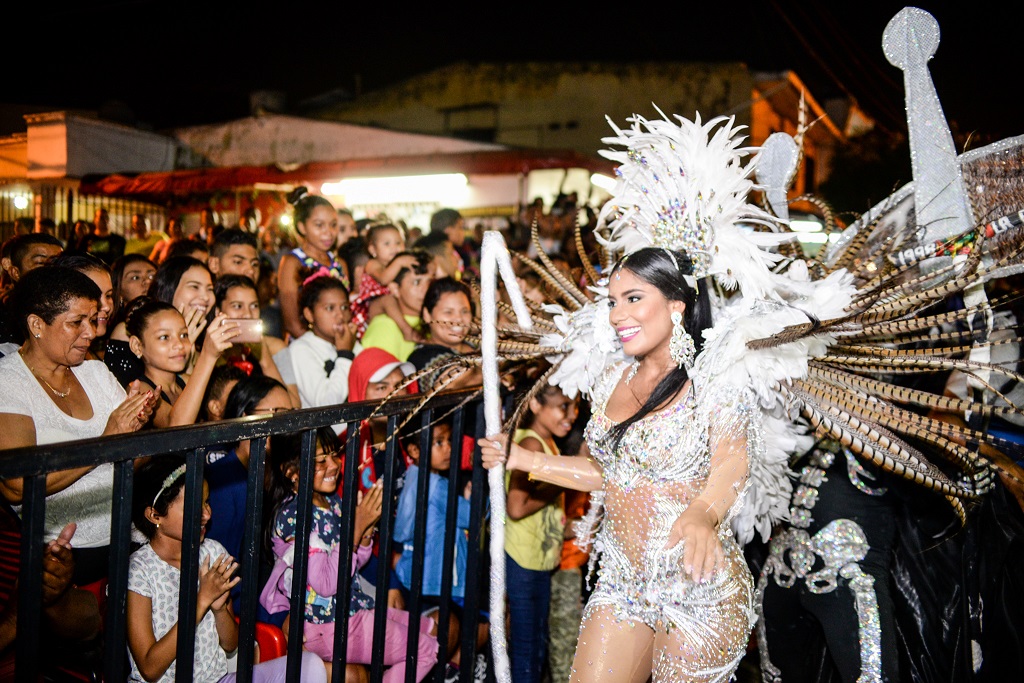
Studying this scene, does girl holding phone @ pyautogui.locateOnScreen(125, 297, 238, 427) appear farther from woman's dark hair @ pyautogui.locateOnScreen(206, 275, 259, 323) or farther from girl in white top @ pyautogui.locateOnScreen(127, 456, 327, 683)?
woman's dark hair @ pyautogui.locateOnScreen(206, 275, 259, 323)

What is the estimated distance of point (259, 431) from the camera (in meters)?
2.15

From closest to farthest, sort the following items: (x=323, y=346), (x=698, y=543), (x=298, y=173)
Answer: (x=698, y=543), (x=323, y=346), (x=298, y=173)

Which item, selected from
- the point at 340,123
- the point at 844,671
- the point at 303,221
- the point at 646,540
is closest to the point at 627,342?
the point at 646,540

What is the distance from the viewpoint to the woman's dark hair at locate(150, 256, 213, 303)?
3.87 m


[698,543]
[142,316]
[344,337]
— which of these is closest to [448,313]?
[344,337]

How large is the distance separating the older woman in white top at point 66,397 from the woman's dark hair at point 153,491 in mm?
103

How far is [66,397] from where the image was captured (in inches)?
107

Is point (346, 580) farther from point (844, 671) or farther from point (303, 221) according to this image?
point (303, 221)

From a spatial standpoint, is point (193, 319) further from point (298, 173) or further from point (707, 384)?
point (298, 173)

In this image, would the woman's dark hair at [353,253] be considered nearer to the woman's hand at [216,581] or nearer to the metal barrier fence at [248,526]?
the metal barrier fence at [248,526]

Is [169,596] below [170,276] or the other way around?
below

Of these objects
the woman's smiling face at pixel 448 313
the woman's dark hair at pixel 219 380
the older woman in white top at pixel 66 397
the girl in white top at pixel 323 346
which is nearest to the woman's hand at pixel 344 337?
the girl in white top at pixel 323 346

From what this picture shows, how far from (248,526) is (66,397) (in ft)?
3.40

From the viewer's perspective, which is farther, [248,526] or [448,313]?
[448,313]
